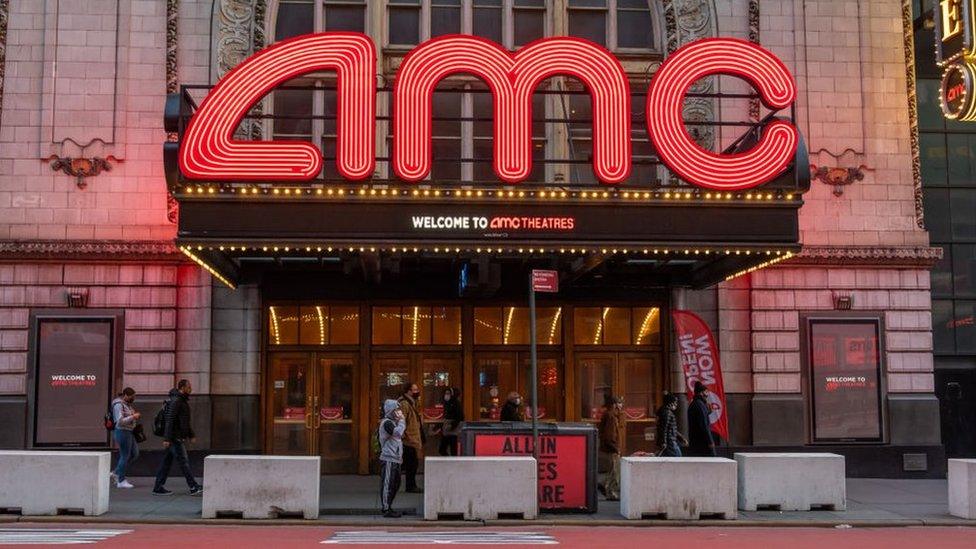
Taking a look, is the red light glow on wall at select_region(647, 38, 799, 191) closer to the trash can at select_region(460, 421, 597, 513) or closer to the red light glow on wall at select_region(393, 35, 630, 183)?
the red light glow on wall at select_region(393, 35, 630, 183)

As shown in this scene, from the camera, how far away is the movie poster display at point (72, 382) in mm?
20344

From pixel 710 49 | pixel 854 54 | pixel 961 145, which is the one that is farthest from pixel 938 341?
pixel 710 49

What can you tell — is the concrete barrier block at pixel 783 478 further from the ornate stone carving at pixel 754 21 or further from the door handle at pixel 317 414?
the door handle at pixel 317 414

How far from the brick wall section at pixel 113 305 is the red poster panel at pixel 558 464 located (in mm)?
7766

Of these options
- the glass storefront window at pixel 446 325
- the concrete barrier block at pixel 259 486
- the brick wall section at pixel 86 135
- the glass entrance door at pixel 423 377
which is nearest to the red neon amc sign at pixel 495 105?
the concrete barrier block at pixel 259 486

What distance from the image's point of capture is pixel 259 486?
15102mm

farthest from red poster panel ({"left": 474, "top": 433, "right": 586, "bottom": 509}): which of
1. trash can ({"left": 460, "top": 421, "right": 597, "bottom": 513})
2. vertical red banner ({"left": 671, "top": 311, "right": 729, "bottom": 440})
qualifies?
vertical red banner ({"left": 671, "top": 311, "right": 729, "bottom": 440})

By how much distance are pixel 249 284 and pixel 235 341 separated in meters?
1.17

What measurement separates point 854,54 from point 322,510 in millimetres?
14317

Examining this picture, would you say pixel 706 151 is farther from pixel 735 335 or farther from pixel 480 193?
pixel 735 335

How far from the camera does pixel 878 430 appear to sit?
70.1ft

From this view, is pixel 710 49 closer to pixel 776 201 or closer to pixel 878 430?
pixel 776 201

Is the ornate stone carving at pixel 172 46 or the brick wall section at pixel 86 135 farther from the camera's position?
the ornate stone carving at pixel 172 46

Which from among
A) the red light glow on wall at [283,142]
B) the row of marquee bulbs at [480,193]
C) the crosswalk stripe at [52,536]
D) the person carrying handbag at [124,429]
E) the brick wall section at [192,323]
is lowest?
the crosswalk stripe at [52,536]
